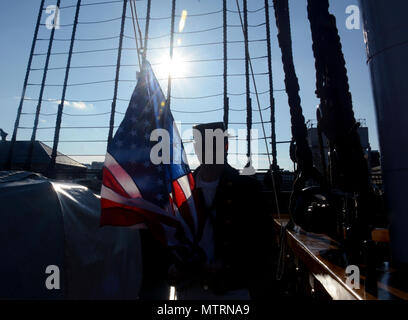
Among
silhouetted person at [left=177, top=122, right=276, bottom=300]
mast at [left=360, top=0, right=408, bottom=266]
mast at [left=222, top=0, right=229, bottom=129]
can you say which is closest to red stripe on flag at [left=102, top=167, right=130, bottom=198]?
silhouetted person at [left=177, top=122, right=276, bottom=300]

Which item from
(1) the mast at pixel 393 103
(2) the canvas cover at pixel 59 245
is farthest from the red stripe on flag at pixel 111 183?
(1) the mast at pixel 393 103

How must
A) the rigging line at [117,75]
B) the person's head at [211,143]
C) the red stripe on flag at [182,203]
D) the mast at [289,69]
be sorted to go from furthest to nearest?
the rigging line at [117,75]
the mast at [289,69]
the person's head at [211,143]
the red stripe on flag at [182,203]

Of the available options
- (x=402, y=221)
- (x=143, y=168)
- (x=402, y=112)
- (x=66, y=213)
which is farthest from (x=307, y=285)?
(x=66, y=213)

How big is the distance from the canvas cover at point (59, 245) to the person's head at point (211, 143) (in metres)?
1.69

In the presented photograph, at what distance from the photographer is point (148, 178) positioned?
1807 mm

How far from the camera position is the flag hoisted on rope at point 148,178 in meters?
1.71

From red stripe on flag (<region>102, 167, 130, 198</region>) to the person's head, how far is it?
720 millimetres

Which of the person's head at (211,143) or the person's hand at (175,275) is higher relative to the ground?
the person's head at (211,143)

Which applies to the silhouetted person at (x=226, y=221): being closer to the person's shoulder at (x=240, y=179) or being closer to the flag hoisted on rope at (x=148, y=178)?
the person's shoulder at (x=240, y=179)

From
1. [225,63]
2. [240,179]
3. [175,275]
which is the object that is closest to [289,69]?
[240,179]

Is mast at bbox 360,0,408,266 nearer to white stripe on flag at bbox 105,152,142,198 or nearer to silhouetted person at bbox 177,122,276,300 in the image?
silhouetted person at bbox 177,122,276,300

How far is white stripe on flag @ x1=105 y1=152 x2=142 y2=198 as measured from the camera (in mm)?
1766

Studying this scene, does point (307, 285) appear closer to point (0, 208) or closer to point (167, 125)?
point (167, 125)

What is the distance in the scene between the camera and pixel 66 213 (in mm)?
2750
